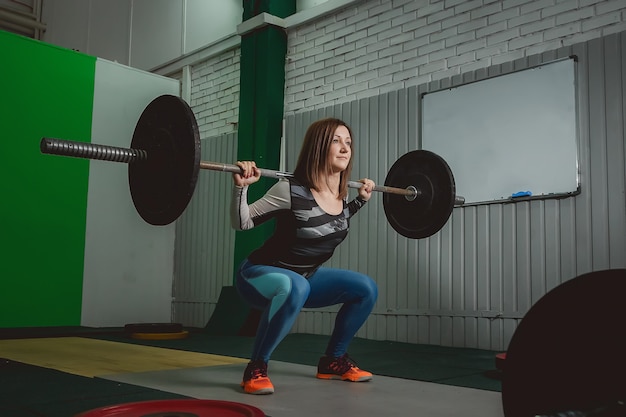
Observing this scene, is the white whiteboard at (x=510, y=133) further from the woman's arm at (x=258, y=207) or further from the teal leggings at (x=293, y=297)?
the woman's arm at (x=258, y=207)

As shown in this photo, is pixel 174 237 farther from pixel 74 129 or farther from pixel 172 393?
pixel 172 393

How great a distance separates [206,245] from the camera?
6629 millimetres

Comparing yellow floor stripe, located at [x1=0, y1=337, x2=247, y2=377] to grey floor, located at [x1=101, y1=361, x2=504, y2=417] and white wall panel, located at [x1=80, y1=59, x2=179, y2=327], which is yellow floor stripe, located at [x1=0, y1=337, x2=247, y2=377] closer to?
grey floor, located at [x1=101, y1=361, x2=504, y2=417]

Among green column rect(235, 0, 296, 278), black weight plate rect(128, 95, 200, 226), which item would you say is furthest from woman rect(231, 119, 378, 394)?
green column rect(235, 0, 296, 278)

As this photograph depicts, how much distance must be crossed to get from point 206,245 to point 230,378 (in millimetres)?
3880

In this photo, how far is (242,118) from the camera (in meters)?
6.00

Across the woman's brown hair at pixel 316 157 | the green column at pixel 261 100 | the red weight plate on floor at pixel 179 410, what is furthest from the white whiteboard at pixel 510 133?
the red weight plate on floor at pixel 179 410

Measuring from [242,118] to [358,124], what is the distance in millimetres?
1329

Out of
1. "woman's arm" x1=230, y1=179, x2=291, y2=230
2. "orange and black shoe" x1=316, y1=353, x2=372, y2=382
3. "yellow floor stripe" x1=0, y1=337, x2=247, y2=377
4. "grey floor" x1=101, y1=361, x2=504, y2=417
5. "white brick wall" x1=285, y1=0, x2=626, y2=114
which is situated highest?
"white brick wall" x1=285, y1=0, x2=626, y2=114

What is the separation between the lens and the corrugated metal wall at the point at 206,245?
21.1ft

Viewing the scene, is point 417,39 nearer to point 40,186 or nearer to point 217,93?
point 217,93

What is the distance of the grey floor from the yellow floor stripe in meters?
0.28

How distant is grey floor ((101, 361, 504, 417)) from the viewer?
7.05 ft

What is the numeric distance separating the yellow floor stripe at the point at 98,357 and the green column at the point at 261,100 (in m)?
1.84
